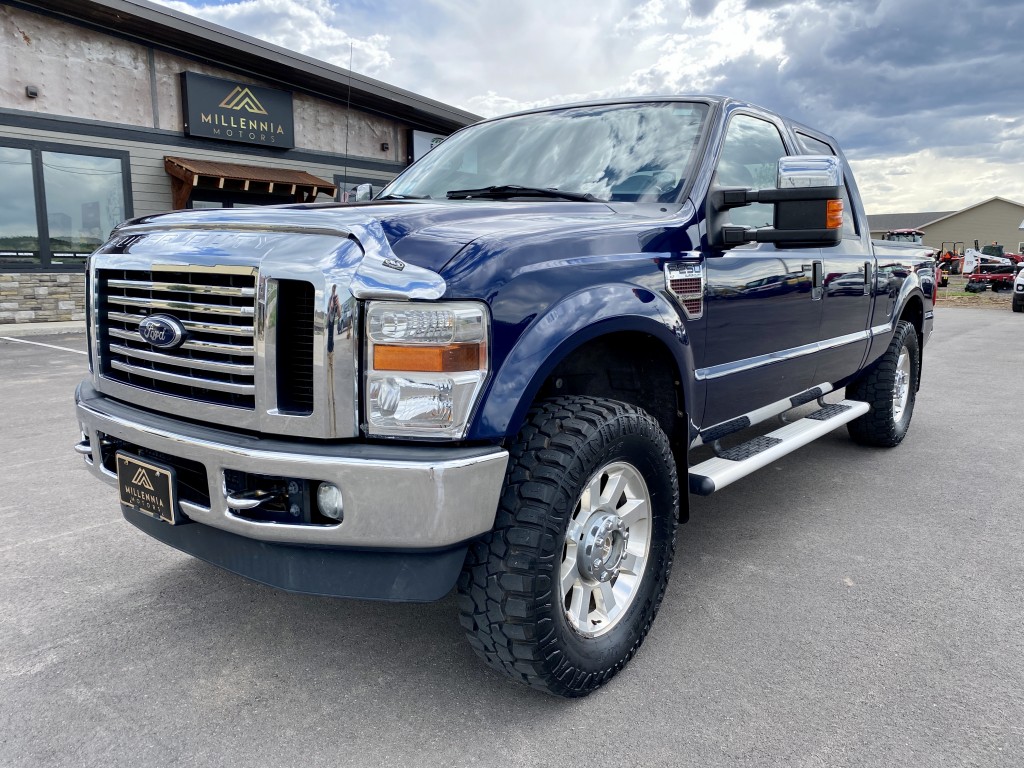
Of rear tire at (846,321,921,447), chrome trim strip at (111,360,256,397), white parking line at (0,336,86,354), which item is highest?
chrome trim strip at (111,360,256,397)

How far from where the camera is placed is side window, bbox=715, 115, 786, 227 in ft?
10.5

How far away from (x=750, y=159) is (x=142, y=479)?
9.07ft

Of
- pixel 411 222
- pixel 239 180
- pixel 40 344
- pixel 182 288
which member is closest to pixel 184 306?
pixel 182 288

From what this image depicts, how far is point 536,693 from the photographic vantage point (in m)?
2.33

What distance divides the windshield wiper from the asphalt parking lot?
158cm

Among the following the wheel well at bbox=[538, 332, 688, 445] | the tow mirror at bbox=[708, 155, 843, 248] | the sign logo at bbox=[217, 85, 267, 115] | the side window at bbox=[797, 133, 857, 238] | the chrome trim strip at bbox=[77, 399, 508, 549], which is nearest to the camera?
the chrome trim strip at bbox=[77, 399, 508, 549]

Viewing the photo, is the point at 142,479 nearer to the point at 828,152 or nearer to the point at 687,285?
the point at 687,285

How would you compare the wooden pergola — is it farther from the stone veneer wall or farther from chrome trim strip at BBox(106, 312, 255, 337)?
chrome trim strip at BBox(106, 312, 255, 337)

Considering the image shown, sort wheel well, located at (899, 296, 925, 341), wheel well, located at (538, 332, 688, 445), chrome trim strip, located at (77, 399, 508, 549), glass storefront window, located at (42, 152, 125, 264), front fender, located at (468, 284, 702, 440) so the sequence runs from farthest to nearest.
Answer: glass storefront window, located at (42, 152, 125, 264)
wheel well, located at (899, 296, 925, 341)
wheel well, located at (538, 332, 688, 445)
front fender, located at (468, 284, 702, 440)
chrome trim strip, located at (77, 399, 508, 549)

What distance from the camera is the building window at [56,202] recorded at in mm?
12438

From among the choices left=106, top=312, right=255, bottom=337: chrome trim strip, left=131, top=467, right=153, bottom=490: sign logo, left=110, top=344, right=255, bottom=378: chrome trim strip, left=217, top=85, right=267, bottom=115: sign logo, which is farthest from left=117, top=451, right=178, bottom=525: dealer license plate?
left=217, top=85, right=267, bottom=115: sign logo

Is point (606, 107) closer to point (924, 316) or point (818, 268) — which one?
point (818, 268)

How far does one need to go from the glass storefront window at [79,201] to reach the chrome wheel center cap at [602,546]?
1337 centimetres

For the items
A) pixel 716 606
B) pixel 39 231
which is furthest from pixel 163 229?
pixel 39 231
